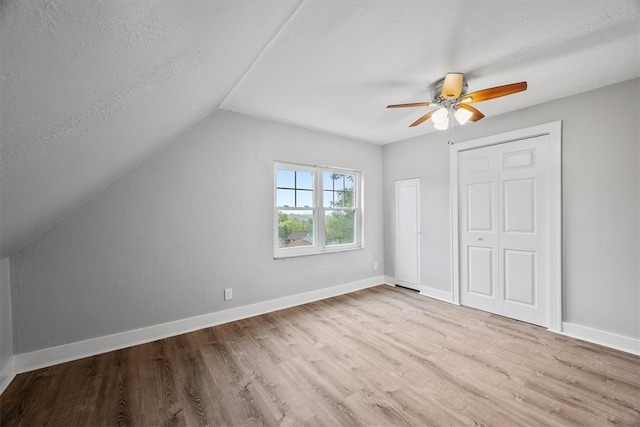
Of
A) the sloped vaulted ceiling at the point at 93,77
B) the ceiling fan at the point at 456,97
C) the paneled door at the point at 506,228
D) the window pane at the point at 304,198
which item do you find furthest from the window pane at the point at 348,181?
the sloped vaulted ceiling at the point at 93,77

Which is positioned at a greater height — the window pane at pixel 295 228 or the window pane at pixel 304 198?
the window pane at pixel 304 198

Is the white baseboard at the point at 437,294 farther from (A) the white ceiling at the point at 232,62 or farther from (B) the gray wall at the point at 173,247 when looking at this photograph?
(A) the white ceiling at the point at 232,62

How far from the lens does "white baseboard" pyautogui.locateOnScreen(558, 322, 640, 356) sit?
232 cm

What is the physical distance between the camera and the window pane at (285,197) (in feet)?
11.4

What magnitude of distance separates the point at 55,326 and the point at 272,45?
2.92 m

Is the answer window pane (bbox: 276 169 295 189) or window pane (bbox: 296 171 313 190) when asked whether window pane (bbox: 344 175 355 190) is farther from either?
window pane (bbox: 276 169 295 189)

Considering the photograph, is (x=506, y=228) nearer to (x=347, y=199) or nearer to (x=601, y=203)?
(x=601, y=203)

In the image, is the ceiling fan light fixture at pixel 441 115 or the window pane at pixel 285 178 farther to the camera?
the window pane at pixel 285 178

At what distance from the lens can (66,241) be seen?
225cm

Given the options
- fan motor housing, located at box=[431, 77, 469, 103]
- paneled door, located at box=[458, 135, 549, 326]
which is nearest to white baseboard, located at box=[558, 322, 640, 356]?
paneled door, located at box=[458, 135, 549, 326]

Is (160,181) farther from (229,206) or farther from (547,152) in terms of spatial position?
(547,152)

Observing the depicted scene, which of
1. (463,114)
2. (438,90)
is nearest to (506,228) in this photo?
(463,114)

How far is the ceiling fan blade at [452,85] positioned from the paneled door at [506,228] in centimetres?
154

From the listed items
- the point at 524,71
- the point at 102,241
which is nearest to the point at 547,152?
the point at 524,71
